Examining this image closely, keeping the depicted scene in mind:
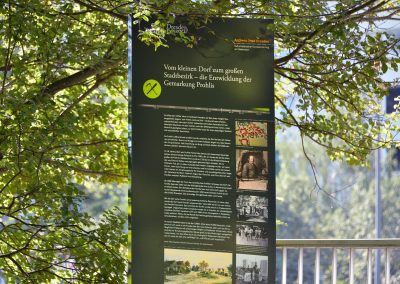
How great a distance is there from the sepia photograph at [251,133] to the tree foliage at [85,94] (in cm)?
51

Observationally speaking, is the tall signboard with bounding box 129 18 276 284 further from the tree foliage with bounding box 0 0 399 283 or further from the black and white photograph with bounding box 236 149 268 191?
the tree foliage with bounding box 0 0 399 283

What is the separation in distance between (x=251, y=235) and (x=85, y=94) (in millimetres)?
2033

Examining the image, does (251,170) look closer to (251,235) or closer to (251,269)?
(251,235)

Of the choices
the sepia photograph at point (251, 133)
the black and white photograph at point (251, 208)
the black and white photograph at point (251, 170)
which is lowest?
the black and white photograph at point (251, 208)

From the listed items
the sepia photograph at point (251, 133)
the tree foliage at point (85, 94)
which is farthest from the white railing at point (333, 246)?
the sepia photograph at point (251, 133)

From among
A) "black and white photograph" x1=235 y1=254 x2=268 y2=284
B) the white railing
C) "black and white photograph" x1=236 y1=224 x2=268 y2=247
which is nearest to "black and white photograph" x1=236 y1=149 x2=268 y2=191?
"black and white photograph" x1=236 y1=224 x2=268 y2=247

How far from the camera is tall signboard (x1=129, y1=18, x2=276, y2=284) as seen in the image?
135 inches

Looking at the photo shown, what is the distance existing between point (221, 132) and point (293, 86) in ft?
6.05

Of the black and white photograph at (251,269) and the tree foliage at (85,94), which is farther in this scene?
the tree foliage at (85,94)

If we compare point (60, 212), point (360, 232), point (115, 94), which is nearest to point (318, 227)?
point (360, 232)

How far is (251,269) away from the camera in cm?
343

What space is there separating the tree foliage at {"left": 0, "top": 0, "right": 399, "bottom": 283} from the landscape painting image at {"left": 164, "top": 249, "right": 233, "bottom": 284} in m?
0.77

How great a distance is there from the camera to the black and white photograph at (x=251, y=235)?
135 inches

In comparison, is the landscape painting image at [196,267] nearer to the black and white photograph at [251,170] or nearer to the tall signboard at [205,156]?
the tall signboard at [205,156]
